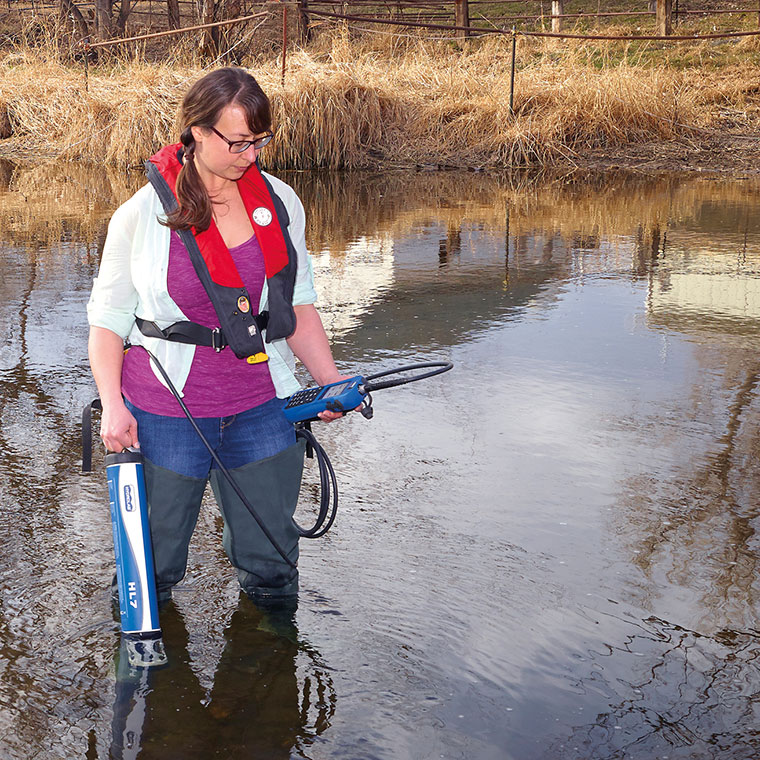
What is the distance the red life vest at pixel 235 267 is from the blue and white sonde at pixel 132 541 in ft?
1.45

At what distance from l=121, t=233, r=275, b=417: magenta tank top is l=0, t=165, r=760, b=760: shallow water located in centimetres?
77

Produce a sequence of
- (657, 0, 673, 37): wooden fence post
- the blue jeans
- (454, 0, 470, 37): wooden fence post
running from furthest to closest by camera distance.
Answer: (454, 0, 470, 37): wooden fence post < (657, 0, 673, 37): wooden fence post < the blue jeans

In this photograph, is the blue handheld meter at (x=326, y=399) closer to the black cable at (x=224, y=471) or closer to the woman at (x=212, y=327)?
the woman at (x=212, y=327)

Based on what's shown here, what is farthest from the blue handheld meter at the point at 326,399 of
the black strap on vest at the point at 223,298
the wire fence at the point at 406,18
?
the wire fence at the point at 406,18

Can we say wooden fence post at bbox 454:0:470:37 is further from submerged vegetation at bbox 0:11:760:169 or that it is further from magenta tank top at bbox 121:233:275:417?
magenta tank top at bbox 121:233:275:417

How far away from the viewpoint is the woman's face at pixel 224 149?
2.68m

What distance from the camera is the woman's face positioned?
268cm

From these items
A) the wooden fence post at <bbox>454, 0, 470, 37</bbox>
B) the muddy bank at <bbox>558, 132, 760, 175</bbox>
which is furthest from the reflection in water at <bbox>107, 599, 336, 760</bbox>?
the wooden fence post at <bbox>454, 0, 470, 37</bbox>

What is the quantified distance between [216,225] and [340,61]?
13.3 m

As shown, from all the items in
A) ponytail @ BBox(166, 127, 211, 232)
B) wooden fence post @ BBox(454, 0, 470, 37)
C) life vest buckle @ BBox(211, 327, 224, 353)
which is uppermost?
wooden fence post @ BBox(454, 0, 470, 37)

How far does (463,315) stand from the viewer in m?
6.99

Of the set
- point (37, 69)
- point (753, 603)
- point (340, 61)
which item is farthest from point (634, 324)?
point (37, 69)

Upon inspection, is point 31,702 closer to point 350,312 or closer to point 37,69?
point 350,312

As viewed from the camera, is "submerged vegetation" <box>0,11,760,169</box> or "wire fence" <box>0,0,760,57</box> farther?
"wire fence" <box>0,0,760,57</box>
